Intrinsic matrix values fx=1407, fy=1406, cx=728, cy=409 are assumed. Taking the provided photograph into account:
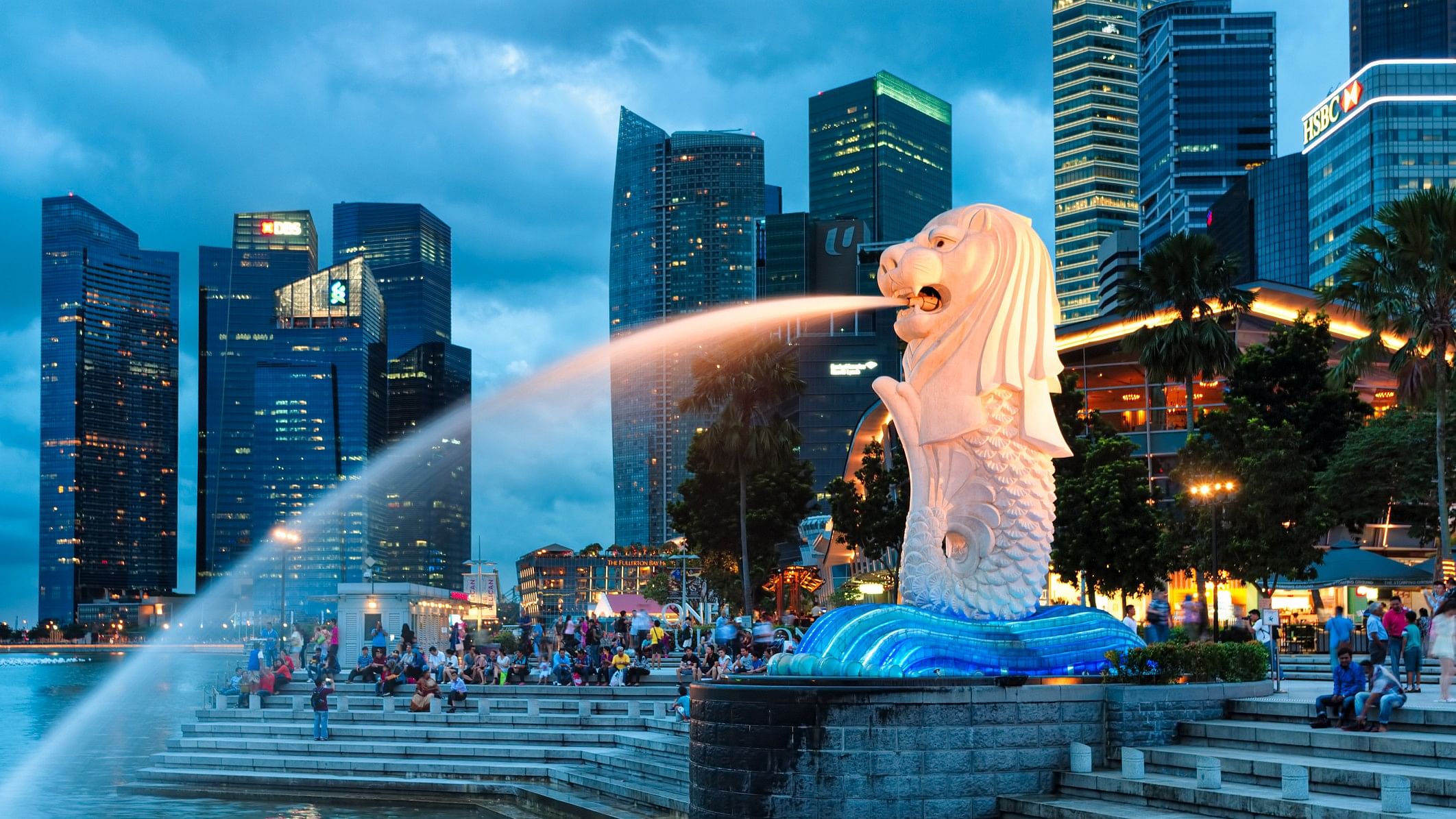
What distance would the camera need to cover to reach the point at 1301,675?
88.1 ft

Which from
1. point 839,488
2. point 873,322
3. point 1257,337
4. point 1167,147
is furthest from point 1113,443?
point 1167,147

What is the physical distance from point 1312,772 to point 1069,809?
2270 millimetres

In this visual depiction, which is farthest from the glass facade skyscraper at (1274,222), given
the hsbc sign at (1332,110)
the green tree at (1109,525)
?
the green tree at (1109,525)

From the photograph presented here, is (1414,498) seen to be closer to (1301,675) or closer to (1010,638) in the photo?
(1301,675)

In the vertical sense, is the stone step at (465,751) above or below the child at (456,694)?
below

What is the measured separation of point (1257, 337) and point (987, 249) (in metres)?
44.6

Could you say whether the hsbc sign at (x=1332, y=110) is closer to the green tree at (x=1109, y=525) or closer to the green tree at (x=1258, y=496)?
the green tree at (x=1258, y=496)

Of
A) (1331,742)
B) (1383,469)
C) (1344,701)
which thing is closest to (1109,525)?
(1383,469)

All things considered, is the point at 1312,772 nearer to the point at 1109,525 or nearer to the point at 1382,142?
the point at 1109,525

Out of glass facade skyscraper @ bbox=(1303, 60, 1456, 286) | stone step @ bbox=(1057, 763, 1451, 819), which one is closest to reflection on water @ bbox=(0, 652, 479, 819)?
stone step @ bbox=(1057, 763, 1451, 819)

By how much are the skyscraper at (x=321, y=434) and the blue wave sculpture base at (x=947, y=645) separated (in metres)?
152

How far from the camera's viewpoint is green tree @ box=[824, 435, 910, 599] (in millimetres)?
51875

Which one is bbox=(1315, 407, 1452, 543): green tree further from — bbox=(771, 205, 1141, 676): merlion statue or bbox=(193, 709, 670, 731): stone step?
bbox=(771, 205, 1141, 676): merlion statue

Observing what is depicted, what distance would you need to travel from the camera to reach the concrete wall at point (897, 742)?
1451 centimetres
